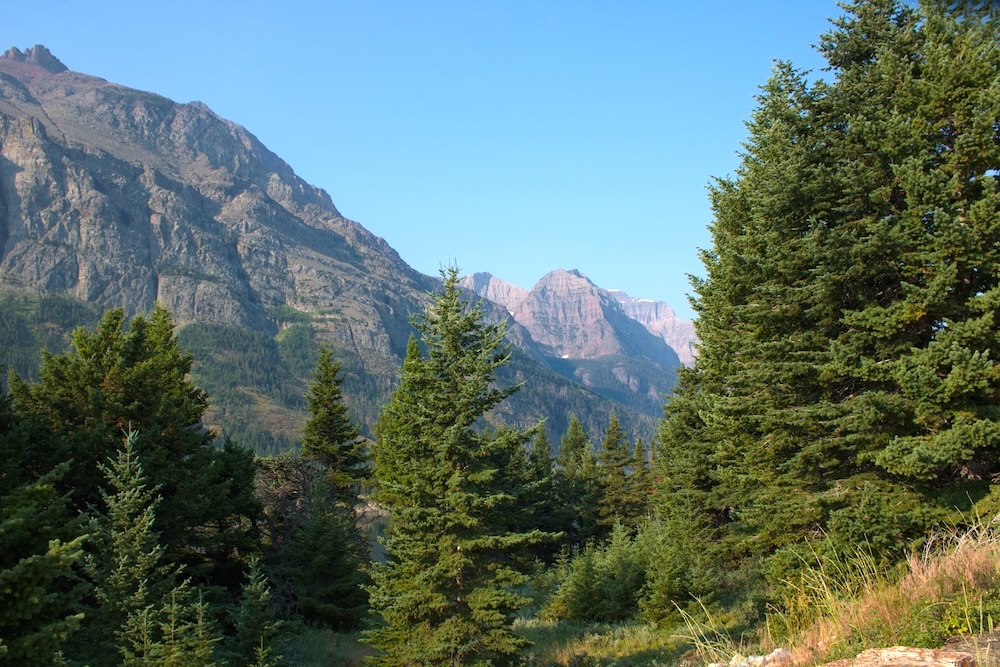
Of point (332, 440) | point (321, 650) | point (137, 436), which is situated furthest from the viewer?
point (332, 440)

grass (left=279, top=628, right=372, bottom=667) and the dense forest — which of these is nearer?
the dense forest

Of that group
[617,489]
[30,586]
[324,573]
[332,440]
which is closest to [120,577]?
[30,586]

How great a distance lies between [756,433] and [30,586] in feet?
47.7

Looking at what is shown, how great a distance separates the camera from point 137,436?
17641 millimetres

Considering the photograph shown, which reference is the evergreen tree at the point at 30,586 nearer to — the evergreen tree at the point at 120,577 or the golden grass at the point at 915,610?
the evergreen tree at the point at 120,577

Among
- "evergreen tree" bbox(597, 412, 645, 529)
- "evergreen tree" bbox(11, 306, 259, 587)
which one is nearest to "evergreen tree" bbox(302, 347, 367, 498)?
"evergreen tree" bbox(11, 306, 259, 587)

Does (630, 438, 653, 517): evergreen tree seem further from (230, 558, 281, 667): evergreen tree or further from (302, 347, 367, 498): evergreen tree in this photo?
(230, 558, 281, 667): evergreen tree

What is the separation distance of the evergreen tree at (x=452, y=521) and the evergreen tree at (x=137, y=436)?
7.70 meters

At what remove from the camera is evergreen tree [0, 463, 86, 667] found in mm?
9555

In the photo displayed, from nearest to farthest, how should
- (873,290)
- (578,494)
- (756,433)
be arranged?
1. (873,290)
2. (756,433)
3. (578,494)

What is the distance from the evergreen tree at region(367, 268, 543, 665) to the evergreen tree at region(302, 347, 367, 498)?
16515mm

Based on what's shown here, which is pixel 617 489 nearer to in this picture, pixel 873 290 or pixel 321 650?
pixel 321 650

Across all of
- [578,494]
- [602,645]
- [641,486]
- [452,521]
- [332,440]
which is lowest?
[578,494]

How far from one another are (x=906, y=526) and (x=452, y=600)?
10.1 meters
